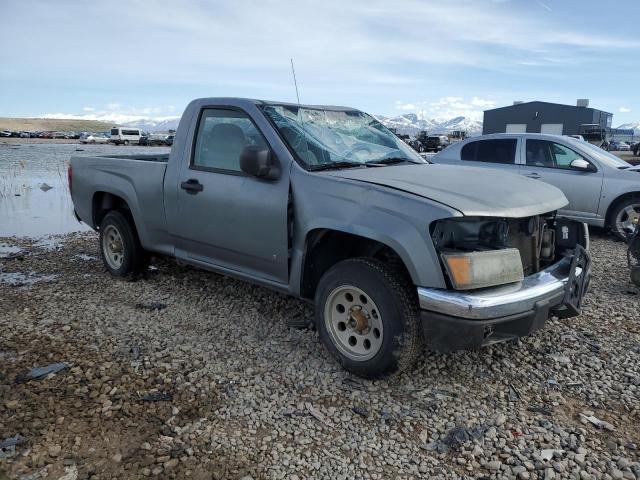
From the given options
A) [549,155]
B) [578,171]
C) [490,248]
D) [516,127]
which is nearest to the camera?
[490,248]

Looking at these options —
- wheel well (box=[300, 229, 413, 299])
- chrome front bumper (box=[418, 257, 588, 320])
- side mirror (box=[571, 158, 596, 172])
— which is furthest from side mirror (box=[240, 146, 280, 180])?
side mirror (box=[571, 158, 596, 172])

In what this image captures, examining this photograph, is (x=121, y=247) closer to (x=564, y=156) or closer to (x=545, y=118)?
(x=564, y=156)

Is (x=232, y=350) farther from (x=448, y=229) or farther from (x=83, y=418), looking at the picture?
(x=448, y=229)

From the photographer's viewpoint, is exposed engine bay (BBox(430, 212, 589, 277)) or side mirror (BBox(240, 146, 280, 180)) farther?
side mirror (BBox(240, 146, 280, 180))

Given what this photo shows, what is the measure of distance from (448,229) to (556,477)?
1466 millimetres

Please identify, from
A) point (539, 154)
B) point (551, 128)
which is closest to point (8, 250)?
point (539, 154)

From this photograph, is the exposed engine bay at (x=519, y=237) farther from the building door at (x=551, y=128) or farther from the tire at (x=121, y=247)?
the building door at (x=551, y=128)

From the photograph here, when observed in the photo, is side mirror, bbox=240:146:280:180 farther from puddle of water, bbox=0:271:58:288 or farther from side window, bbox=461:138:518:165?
side window, bbox=461:138:518:165

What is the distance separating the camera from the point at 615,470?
2.66 metres

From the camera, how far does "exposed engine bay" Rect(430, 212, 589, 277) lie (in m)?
3.23

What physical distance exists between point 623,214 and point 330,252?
6337 millimetres

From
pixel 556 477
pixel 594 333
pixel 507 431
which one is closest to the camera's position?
pixel 556 477

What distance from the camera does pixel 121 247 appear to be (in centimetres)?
587

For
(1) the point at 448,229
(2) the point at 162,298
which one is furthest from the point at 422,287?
(2) the point at 162,298
